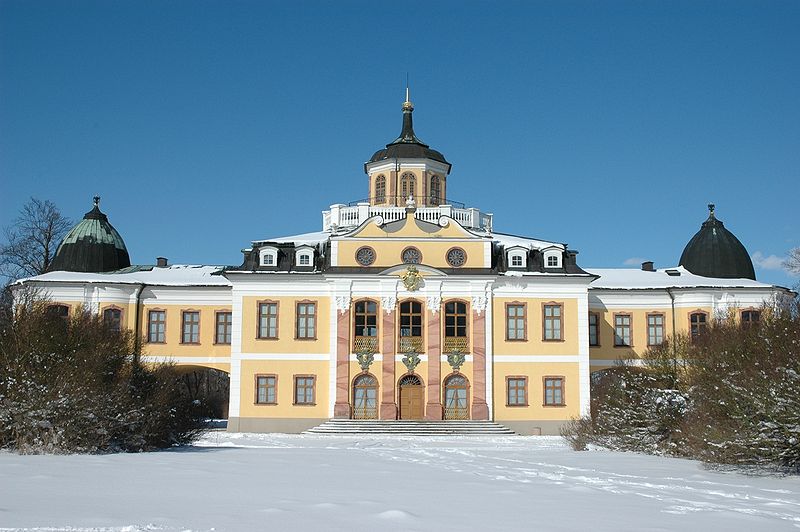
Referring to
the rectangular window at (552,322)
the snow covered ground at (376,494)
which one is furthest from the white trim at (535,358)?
the snow covered ground at (376,494)

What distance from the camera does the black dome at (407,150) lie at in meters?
48.8

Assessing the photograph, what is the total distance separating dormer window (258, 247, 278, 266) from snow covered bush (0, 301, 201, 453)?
16.8 meters

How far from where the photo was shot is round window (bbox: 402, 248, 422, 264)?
1646 inches

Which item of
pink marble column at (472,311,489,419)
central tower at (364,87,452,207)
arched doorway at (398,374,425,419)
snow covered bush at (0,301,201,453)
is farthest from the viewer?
central tower at (364,87,452,207)

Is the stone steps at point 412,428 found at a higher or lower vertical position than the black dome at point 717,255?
lower

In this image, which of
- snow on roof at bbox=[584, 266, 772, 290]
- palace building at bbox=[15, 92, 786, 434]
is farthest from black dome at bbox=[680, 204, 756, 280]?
palace building at bbox=[15, 92, 786, 434]

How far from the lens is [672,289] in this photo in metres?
44.2

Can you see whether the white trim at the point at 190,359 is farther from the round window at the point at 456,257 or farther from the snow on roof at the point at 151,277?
the round window at the point at 456,257

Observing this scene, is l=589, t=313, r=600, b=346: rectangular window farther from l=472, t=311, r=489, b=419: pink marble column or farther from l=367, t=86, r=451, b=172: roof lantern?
l=367, t=86, r=451, b=172: roof lantern

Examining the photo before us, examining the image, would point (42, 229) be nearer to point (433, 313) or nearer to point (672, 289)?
point (433, 313)

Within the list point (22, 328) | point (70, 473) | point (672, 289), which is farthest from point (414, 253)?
point (70, 473)

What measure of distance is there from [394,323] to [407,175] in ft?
33.7

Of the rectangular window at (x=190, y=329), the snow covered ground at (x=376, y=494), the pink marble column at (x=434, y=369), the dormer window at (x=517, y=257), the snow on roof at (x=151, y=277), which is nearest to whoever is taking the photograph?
the snow covered ground at (x=376, y=494)

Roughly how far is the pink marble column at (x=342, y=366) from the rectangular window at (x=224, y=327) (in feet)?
19.3
